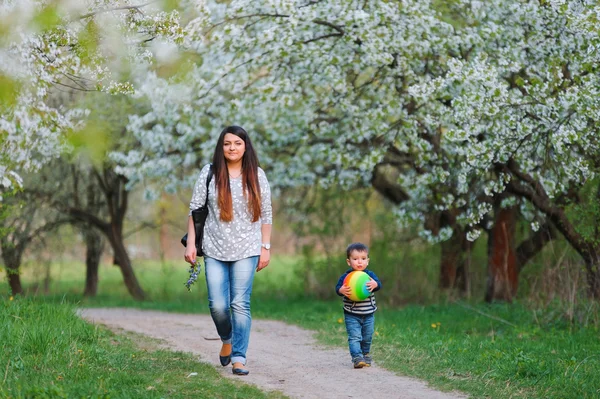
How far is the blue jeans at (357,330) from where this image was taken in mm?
7898

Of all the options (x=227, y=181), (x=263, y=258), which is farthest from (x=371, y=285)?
(x=227, y=181)

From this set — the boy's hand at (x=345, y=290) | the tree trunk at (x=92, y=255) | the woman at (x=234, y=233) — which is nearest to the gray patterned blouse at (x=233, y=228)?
the woman at (x=234, y=233)

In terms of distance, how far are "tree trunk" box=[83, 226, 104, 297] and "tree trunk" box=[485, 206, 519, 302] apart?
32.6 feet

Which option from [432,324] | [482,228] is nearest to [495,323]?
[432,324]

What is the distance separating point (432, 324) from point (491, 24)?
4.42 meters

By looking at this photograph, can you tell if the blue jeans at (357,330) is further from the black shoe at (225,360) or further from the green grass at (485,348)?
the black shoe at (225,360)

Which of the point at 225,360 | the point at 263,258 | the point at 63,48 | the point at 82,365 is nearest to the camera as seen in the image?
the point at 263,258

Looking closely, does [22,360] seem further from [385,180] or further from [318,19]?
[385,180]

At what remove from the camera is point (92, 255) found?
846 inches

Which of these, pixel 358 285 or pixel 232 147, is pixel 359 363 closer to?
pixel 358 285

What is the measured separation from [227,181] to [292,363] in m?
2.12

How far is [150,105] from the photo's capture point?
16.2 meters

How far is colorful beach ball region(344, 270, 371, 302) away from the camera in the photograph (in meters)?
7.73

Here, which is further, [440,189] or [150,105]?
[150,105]
